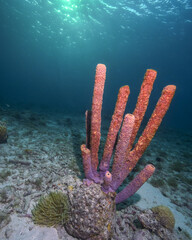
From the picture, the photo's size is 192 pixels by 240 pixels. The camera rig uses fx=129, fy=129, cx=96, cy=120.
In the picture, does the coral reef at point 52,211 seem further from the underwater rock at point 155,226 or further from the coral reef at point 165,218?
the coral reef at point 165,218

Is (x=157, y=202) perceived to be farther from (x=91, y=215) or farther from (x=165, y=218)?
(x=91, y=215)

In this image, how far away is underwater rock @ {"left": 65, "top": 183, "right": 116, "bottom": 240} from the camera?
2.76m

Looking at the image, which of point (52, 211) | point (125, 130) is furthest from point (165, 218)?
point (52, 211)

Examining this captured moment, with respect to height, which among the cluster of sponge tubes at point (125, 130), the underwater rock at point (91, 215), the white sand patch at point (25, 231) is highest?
the cluster of sponge tubes at point (125, 130)

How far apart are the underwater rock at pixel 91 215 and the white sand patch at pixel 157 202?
1.88 metres

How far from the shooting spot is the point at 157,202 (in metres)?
4.57

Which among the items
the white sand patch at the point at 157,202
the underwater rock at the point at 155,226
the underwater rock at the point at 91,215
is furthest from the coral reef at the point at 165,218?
the underwater rock at the point at 91,215

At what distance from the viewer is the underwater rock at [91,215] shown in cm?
276

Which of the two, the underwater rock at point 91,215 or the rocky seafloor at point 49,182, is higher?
the underwater rock at point 91,215

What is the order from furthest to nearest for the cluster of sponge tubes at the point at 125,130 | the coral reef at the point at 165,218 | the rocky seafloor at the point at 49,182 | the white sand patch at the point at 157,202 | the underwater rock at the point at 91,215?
the white sand patch at the point at 157,202 < the coral reef at the point at 165,218 < the rocky seafloor at the point at 49,182 < the cluster of sponge tubes at the point at 125,130 < the underwater rock at the point at 91,215

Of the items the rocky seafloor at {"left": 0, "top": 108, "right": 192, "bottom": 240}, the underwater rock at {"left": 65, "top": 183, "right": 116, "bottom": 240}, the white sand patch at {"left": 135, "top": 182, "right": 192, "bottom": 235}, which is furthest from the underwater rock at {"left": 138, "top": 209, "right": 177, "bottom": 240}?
the underwater rock at {"left": 65, "top": 183, "right": 116, "bottom": 240}

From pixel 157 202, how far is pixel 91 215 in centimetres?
301

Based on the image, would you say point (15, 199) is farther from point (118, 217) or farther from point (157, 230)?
point (157, 230)

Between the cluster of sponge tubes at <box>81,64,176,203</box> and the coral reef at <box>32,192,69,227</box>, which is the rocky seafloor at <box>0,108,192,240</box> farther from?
the cluster of sponge tubes at <box>81,64,176,203</box>
